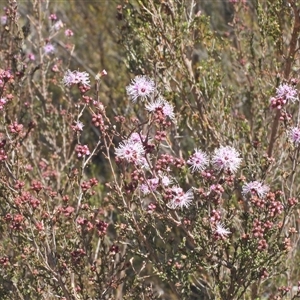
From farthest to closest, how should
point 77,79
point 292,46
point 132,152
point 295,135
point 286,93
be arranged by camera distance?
point 292,46, point 286,93, point 295,135, point 77,79, point 132,152

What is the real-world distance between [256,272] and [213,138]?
167 cm

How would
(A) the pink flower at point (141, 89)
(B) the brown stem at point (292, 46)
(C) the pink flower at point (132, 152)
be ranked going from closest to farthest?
1. (C) the pink flower at point (132, 152)
2. (A) the pink flower at point (141, 89)
3. (B) the brown stem at point (292, 46)

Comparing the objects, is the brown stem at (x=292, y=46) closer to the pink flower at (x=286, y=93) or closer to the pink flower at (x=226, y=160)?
the pink flower at (x=286, y=93)

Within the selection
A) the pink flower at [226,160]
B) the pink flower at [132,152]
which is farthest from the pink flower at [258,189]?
the pink flower at [132,152]

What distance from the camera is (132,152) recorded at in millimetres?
2932

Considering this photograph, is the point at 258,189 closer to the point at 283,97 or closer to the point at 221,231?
the point at 221,231

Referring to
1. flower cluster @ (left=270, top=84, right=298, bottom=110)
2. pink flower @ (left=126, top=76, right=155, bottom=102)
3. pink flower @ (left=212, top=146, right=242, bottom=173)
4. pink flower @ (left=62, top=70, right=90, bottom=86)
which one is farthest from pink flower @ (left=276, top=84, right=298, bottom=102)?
pink flower @ (left=62, top=70, right=90, bottom=86)

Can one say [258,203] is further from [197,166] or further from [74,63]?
[74,63]

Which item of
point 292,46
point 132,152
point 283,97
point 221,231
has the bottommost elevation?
point 221,231

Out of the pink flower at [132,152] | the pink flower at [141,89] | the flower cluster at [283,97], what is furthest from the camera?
the flower cluster at [283,97]

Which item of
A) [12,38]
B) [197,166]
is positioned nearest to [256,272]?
[197,166]

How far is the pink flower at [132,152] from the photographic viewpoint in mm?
2926

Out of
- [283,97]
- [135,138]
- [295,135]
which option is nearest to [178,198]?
[135,138]

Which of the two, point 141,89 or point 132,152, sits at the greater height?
point 141,89
